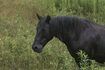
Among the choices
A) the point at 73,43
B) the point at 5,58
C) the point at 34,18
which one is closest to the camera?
the point at 73,43

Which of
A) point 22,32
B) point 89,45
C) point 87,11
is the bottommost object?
point 87,11

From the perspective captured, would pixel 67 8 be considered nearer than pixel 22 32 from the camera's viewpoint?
No

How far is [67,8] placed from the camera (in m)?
12.7

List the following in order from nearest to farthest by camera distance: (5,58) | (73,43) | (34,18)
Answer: (73,43), (5,58), (34,18)

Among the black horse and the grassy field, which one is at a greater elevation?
the black horse

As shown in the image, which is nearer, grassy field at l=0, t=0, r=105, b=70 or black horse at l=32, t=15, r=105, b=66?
black horse at l=32, t=15, r=105, b=66

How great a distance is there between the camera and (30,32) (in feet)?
34.5

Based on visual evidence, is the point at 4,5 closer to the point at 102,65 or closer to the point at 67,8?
the point at 67,8

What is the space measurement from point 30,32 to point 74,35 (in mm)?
3047

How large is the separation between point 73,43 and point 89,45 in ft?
1.02

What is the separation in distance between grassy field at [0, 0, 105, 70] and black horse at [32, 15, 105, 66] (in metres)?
0.26

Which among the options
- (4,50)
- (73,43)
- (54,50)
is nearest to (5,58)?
(4,50)

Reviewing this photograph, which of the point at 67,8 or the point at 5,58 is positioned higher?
the point at 5,58

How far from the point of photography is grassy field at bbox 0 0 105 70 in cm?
864
